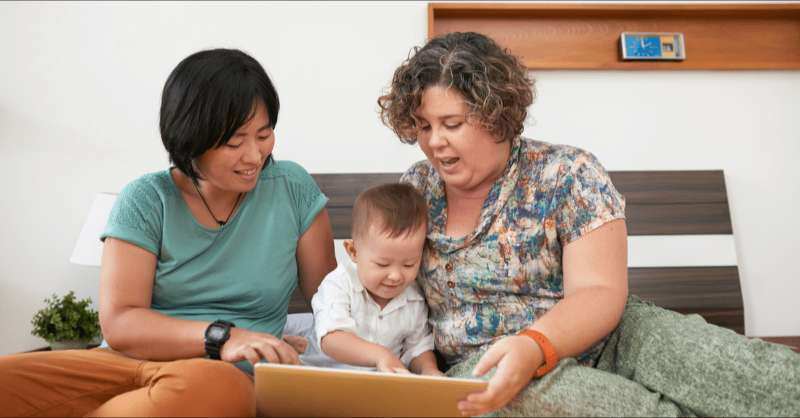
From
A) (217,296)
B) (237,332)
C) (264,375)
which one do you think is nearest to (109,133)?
(217,296)

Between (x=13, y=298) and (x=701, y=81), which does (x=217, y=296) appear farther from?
(x=701, y=81)

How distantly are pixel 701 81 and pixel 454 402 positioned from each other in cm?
211

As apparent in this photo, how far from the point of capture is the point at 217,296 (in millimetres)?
1537

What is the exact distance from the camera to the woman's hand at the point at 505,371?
1.02m

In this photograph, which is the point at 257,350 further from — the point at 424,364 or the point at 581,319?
the point at 581,319

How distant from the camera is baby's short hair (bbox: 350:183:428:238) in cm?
143

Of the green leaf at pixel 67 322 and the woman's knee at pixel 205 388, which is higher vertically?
the woman's knee at pixel 205 388

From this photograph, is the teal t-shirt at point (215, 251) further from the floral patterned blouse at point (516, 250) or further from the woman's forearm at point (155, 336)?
the floral patterned blouse at point (516, 250)

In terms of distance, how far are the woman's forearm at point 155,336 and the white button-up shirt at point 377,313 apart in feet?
0.88

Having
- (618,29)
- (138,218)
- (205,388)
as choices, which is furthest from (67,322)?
(618,29)

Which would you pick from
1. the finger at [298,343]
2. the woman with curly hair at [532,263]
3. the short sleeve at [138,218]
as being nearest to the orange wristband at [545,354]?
the woman with curly hair at [532,263]

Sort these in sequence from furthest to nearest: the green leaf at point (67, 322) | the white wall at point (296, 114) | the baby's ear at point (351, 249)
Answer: the white wall at point (296, 114)
the green leaf at point (67, 322)
the baby's ear at point (351, 249)

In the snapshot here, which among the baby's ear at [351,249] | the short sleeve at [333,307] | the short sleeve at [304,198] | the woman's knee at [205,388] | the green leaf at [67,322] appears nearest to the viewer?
the woman's knee at [205,388]

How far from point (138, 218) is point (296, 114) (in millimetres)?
1220
